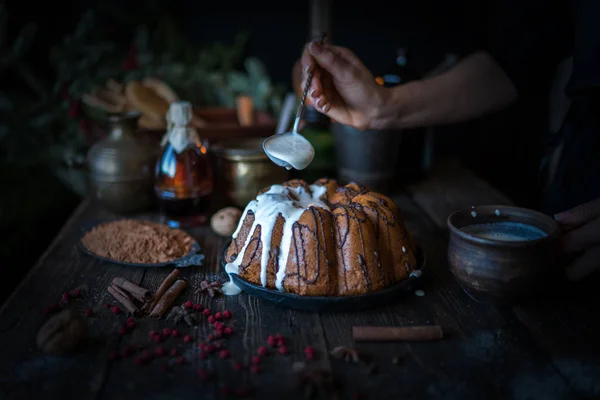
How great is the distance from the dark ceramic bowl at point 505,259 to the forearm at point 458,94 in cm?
53

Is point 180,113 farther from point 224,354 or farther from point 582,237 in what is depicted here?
point 582,237

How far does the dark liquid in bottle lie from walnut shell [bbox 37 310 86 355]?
679 millimetres

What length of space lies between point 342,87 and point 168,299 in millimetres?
760

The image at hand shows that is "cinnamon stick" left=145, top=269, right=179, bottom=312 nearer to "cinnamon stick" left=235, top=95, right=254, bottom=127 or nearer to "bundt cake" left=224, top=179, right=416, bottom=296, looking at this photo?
"bundt cake" left=224, top=179, right=416, bottom=296

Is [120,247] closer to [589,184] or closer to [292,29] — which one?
[589,184]

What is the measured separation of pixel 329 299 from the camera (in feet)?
3.93

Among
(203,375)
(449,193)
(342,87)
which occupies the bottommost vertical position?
(449,193)

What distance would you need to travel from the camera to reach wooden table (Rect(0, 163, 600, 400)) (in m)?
1.00

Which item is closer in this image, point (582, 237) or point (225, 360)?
point (225, 360)

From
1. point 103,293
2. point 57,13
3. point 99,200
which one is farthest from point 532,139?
point 57,13

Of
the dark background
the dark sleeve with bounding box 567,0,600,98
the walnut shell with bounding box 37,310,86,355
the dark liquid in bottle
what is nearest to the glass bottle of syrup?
the dark liquid in bottle

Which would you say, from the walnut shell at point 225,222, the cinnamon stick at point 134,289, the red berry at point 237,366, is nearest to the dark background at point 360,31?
the walnut shell at point 225,222

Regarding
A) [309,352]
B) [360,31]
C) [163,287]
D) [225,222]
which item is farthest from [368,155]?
[360,31]

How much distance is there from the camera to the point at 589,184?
165 cm
